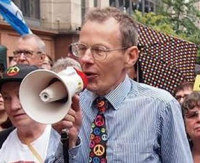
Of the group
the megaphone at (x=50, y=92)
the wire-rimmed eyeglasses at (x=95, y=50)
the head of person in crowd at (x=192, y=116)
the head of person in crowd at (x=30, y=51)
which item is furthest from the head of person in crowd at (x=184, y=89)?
the megaphone at (x=50, y=92)

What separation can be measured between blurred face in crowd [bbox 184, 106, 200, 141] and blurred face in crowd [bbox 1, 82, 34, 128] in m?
1.70

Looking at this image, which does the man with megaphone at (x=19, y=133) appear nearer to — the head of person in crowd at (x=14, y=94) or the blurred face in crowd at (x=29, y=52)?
the head of person in crowd at (x=14, y=94)

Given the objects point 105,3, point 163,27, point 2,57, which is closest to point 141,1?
point 105,3

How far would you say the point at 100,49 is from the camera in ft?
10.2

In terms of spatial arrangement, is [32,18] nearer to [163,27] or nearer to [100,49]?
[163,27]

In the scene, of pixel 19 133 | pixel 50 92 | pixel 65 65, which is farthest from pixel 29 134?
pixel 50 92

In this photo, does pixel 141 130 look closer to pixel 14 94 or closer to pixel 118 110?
pixel 118 110

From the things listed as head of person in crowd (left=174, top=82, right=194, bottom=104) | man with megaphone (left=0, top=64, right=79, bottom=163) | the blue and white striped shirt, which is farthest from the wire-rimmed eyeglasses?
head of person in crowd (left=174, top=82, right=194, bottom=104)

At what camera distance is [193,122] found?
5109 mm

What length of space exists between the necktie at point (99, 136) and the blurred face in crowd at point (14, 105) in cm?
71

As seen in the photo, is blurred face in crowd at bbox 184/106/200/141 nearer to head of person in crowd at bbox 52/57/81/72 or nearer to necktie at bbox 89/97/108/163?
head of person in crowd at bbox 52/57/81/72

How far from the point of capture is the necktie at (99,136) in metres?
3.22

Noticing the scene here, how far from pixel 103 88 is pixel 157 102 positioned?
0.30 metres

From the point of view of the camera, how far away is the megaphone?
273 centimetres
